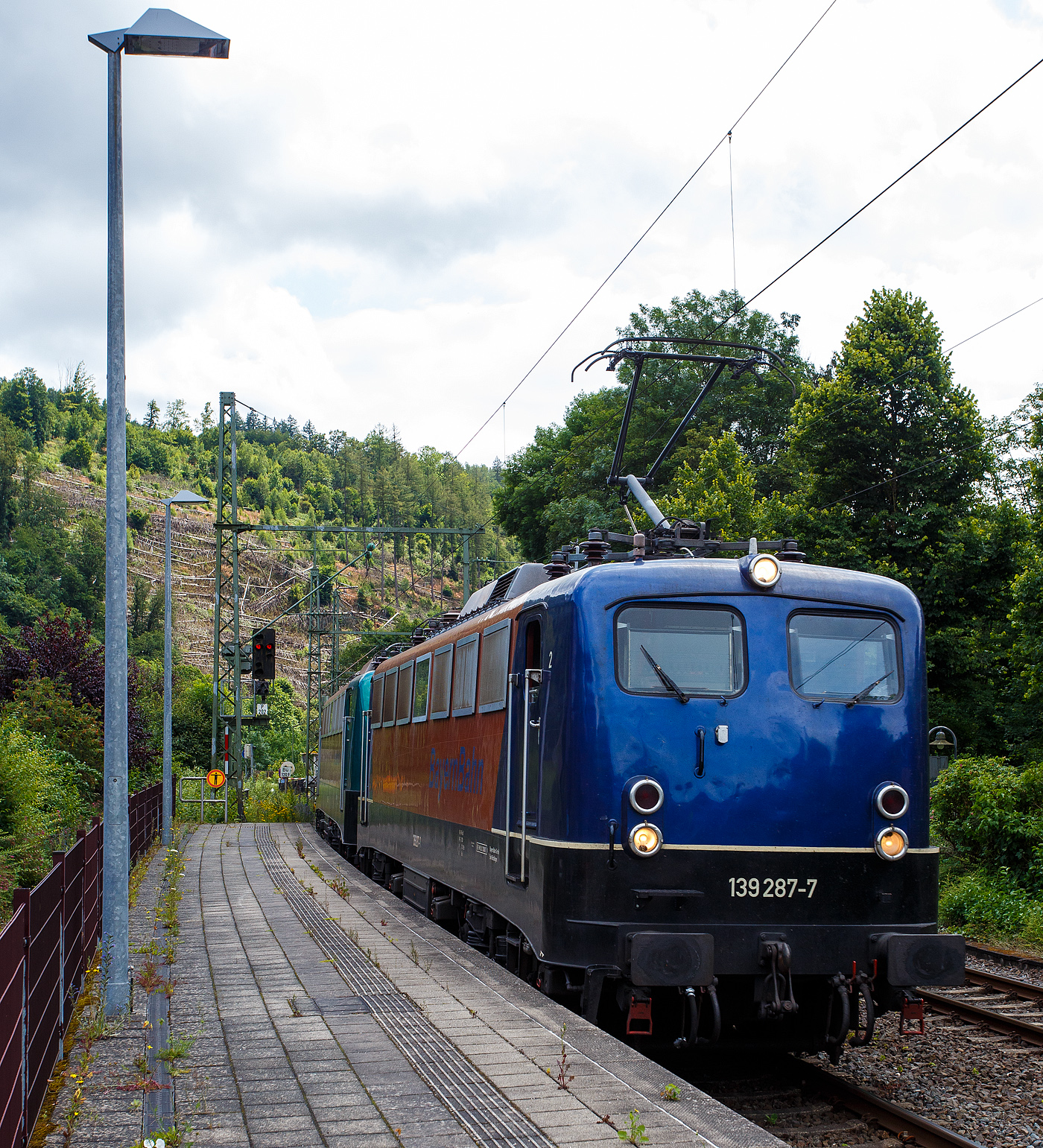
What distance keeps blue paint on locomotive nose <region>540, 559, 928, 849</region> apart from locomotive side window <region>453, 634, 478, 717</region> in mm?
2638

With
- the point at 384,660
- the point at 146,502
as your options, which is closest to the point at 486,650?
the point at 384,660

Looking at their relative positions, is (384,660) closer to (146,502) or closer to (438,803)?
(438,803)

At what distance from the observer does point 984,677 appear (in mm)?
25703

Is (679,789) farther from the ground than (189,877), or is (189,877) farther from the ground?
(679,789)

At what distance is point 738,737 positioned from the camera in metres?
7.27

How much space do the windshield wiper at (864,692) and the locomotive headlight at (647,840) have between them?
4.94 ft

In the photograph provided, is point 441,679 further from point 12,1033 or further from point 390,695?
point 12,1033

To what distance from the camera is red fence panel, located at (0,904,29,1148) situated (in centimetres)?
443

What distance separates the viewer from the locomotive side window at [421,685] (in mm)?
12953

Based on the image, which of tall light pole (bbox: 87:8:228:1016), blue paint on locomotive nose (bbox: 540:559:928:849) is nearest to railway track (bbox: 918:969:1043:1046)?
blue paint on locomotive nose (bbox: 540:559:928:849)

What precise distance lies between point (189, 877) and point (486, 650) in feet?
31.0

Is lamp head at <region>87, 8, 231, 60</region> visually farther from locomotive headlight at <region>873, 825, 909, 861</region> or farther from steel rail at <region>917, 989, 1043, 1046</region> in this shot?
steel rail at <region>917, 989, 1043, 1046</region>

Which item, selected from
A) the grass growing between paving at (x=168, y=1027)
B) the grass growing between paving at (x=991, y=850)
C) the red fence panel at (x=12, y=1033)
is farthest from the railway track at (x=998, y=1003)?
the red fence panel at (x=12, y=1033)

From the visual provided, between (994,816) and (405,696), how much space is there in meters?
8.52
